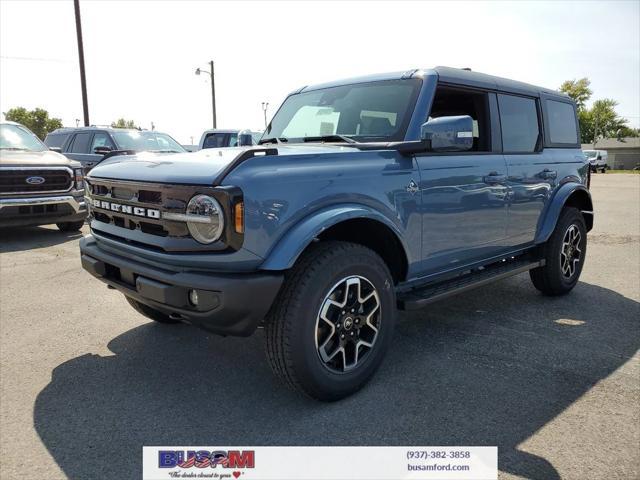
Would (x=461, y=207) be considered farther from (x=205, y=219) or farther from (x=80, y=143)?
(x=80, y=143)

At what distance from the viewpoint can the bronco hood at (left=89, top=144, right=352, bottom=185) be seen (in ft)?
8.23

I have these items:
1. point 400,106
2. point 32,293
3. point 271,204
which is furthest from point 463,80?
point 32,293

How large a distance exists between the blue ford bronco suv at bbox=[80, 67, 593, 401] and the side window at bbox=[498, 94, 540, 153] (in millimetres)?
20

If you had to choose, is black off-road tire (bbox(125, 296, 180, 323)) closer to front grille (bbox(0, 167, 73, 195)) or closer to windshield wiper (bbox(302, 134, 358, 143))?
windshield wiper (bbox(302, 134, 358, 143))

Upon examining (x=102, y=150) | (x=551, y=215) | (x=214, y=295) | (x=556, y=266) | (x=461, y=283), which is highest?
(x=102, y=150)

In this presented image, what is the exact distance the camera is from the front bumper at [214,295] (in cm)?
237

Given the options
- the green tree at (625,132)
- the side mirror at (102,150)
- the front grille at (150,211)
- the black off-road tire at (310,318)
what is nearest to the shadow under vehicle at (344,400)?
the black off-road tire at (310,318)

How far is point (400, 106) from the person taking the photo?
135 inches

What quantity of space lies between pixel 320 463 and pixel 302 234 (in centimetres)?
110

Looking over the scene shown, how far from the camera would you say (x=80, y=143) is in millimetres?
11430

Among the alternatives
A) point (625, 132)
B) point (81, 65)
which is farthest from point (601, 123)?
point (81, 65)

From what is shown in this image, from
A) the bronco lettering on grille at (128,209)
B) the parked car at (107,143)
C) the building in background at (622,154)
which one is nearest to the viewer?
the bronco lettering on grille at (128,209)

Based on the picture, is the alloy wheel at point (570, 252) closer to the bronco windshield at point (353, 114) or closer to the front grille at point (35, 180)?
the bronco windshield at point (353, 114)

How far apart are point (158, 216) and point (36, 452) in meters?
1.28
